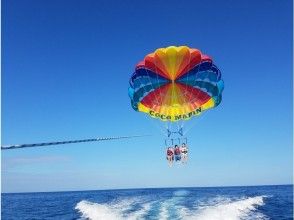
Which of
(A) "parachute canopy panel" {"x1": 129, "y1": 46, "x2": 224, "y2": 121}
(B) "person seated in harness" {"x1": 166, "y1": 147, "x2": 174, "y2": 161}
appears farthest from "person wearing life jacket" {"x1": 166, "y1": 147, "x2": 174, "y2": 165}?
(A) "parachute canopy panel" {"x1": 129, "y1": 46, "x2": 224, "y2": 121}

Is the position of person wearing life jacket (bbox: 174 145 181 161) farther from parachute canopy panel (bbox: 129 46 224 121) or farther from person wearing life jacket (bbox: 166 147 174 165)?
parachute canopy panel (bbox: 129 46 224 121)

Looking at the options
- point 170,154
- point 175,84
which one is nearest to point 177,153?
point 170,154

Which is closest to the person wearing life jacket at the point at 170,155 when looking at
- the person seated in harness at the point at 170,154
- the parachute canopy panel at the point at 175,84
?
the person seated in harness at the point at 170,154

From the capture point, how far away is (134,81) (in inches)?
708

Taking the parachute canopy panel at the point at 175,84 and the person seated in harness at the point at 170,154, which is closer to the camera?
the person seated in harness at the point at 170,154

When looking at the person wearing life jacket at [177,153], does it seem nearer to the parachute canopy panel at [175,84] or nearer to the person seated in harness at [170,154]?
the person seated in harness at [170,154]

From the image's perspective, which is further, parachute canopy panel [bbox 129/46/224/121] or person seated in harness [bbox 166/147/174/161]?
parachute canopy panel [bbox 129/46/224/121]

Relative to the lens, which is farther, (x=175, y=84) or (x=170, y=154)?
(x=175, y=84)

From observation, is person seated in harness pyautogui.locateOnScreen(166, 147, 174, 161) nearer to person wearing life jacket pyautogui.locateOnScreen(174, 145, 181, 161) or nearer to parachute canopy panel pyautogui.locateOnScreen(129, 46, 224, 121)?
person wearing life jacket pyautogui.locateOnScreen(174, 145, 181, 161)

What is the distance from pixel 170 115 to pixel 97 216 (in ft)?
51.5

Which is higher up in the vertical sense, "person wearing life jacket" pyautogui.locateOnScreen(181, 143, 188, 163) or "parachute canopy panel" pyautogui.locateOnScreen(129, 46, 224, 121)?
"parachute canopy panel" pyautogui.locateOnScreen(129, 46, 224, 121)

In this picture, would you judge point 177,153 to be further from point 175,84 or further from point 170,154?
point 175,84

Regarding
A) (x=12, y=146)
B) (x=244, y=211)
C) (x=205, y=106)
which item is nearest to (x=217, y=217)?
(x=244, y=211)

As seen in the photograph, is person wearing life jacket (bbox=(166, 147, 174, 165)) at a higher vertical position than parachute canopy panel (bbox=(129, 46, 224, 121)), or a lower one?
lower
